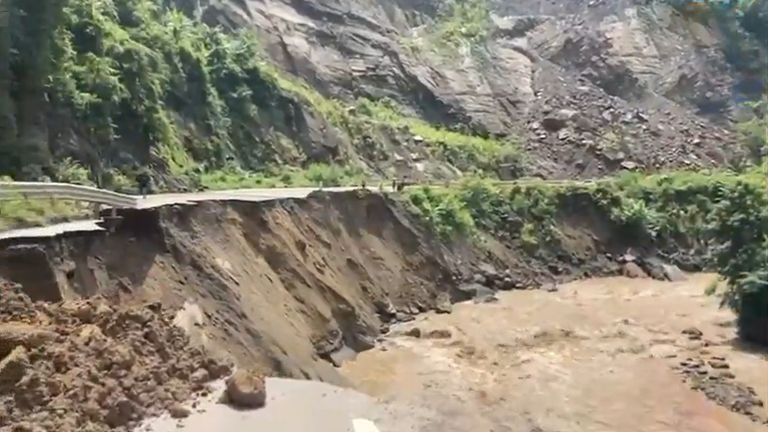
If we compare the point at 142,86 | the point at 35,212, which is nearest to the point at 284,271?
the point at 35,212

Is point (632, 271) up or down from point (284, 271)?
down

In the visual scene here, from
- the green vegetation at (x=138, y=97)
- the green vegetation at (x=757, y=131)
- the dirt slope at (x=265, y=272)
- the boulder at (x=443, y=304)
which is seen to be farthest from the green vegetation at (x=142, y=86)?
the green vegetation at (x=757, y=131)

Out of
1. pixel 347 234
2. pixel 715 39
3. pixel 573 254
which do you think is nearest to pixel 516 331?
pixel 347 234

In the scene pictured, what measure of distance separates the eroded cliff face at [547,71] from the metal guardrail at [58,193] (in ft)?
97.9

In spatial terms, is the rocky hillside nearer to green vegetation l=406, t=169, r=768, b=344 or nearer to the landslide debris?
green vegetation l=406, t=169, r=768, b=344

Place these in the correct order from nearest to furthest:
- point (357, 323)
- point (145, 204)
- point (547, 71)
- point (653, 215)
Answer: point (145, 204)
point (357, 323)
point (653, 215)
point (547, 71)

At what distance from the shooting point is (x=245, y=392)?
12680 millimetres

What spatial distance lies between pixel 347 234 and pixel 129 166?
689 cm

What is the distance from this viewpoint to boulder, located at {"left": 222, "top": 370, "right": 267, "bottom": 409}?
1264cm

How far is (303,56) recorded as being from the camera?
47.6 meters

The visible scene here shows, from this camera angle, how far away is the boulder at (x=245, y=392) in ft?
41.5

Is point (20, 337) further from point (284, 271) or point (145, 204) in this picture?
point (284, 271)

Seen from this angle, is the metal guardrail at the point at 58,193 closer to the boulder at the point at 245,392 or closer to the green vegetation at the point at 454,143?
the boulder at the point at 245,392

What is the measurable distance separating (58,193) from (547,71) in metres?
44.4
